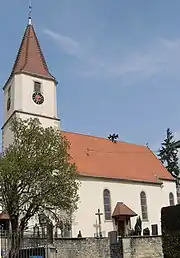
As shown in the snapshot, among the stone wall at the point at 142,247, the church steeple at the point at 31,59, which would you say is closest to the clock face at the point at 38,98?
the church steeple at the point at 31,59

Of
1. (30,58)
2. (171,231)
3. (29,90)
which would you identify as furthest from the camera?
(30,58)

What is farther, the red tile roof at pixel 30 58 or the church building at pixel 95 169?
the red tile roof at pixel 30 58

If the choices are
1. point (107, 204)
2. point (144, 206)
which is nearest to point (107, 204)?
point (107, 204)

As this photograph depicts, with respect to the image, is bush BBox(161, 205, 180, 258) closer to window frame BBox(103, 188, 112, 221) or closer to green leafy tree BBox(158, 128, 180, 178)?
window frame BBox(103, 188, 112, 221)

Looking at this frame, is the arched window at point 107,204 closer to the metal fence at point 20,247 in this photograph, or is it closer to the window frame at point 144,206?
the window frame at point 144,206

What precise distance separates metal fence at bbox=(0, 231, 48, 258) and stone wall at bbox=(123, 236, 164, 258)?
5.38m

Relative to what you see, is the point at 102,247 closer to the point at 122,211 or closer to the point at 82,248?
the point at 82,248

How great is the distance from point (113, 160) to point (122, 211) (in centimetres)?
580

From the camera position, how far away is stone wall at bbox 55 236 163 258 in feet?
77.2

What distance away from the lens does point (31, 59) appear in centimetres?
3838

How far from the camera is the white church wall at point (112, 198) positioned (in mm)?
34188

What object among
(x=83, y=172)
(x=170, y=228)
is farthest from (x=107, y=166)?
(x=170, y=228)

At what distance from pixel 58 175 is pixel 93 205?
8984 mm

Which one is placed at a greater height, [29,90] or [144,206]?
[29,90]
